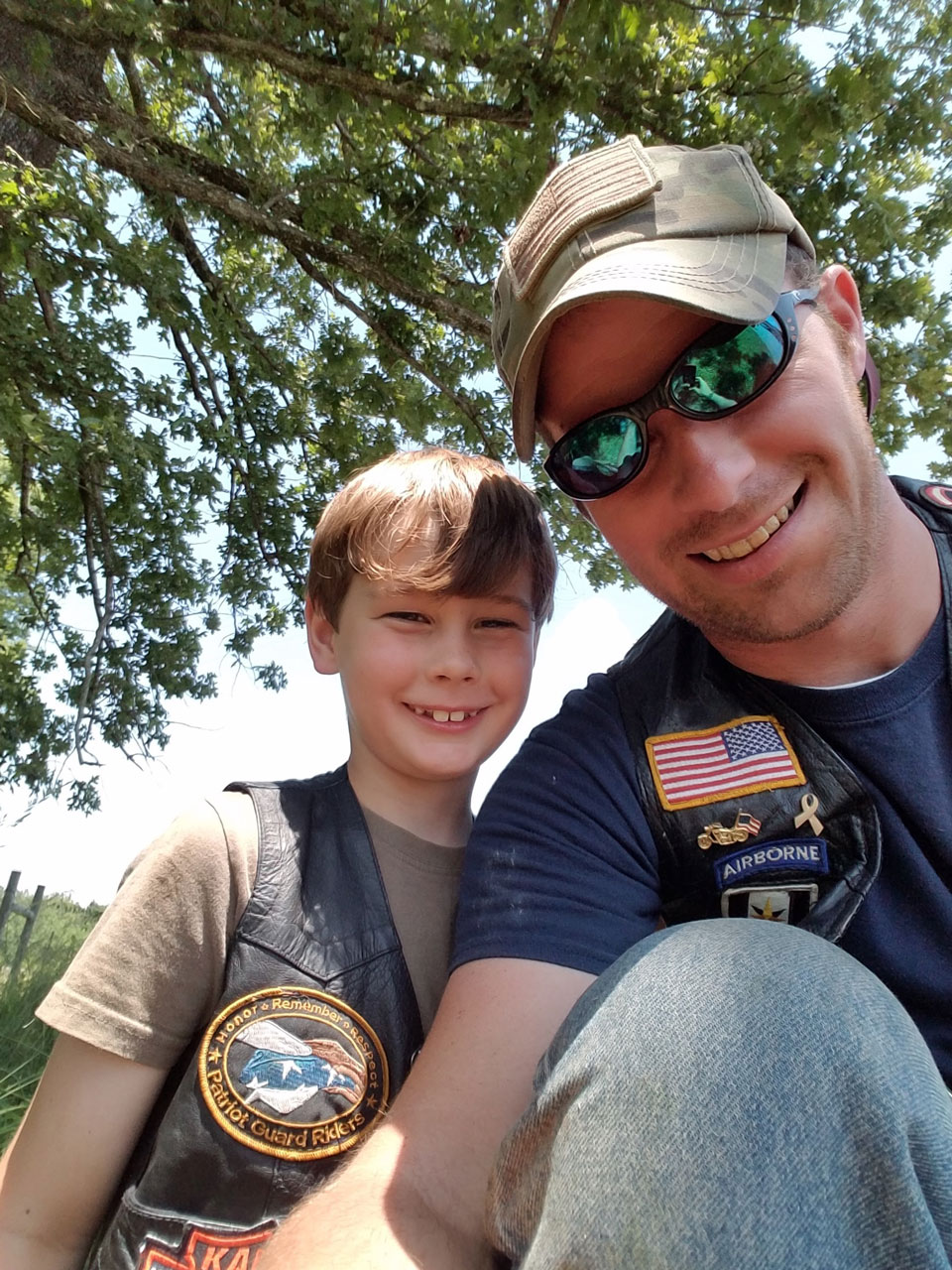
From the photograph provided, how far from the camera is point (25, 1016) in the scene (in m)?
3.28

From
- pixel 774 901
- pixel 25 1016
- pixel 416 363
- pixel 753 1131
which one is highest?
pixel 416 363

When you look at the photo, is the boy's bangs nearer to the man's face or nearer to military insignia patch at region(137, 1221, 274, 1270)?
the man's face

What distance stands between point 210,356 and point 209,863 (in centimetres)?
433

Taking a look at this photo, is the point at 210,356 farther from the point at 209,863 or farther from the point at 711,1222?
the point at 711,1222

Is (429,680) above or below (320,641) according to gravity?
below

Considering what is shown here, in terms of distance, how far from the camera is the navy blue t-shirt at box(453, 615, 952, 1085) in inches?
51.6

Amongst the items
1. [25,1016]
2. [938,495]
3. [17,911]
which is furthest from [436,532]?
Result: [17,911]

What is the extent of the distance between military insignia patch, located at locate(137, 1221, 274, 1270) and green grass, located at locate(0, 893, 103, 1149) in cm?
144

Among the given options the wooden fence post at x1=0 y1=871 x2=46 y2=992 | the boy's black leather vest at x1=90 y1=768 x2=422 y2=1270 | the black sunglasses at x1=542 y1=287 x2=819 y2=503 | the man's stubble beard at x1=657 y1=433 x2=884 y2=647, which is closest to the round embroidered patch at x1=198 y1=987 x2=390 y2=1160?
the boy's black leather vest at x1=90 y1=768 x2=422 y2=1270

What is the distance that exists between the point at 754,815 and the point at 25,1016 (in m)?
3.01

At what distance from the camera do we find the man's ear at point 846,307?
174cm

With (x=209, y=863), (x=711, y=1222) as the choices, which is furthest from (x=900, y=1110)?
(x=209, y=863)

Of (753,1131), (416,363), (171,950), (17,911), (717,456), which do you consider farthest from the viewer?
(17,911)

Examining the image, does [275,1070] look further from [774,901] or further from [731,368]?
[731,368]
